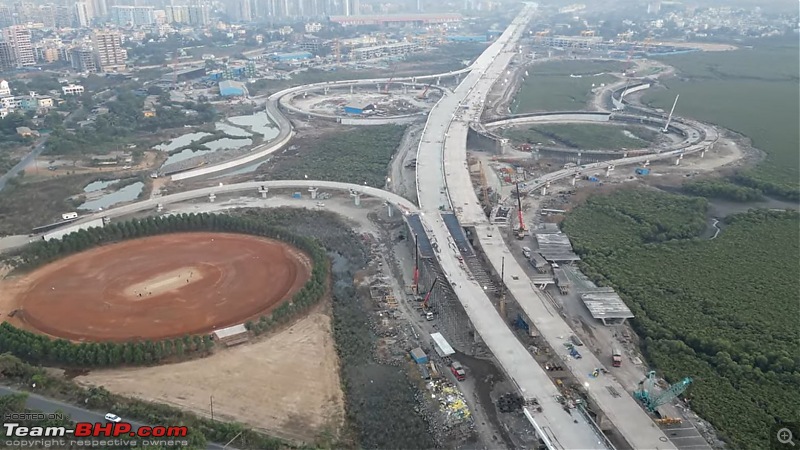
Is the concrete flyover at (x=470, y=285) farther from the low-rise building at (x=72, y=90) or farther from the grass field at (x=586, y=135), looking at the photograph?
the low-rise building at (x=72, y=90)

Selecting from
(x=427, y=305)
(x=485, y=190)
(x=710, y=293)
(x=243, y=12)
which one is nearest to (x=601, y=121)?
(x=485, y=190)

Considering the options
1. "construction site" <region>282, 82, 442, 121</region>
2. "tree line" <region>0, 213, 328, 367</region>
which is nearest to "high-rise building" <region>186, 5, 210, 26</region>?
"construction site" <region>282, 82, 442, 121</region>

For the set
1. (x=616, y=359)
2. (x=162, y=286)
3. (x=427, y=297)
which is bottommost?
(x=616, y=359)

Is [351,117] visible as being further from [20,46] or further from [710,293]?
[20,46]

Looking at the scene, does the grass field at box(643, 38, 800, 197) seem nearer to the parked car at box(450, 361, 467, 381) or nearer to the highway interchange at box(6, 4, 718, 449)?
the highway interchange at box(6, 4, 718, 449)

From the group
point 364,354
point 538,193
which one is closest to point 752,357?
point 364,354

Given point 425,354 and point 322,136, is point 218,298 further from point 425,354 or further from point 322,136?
point 322,136
